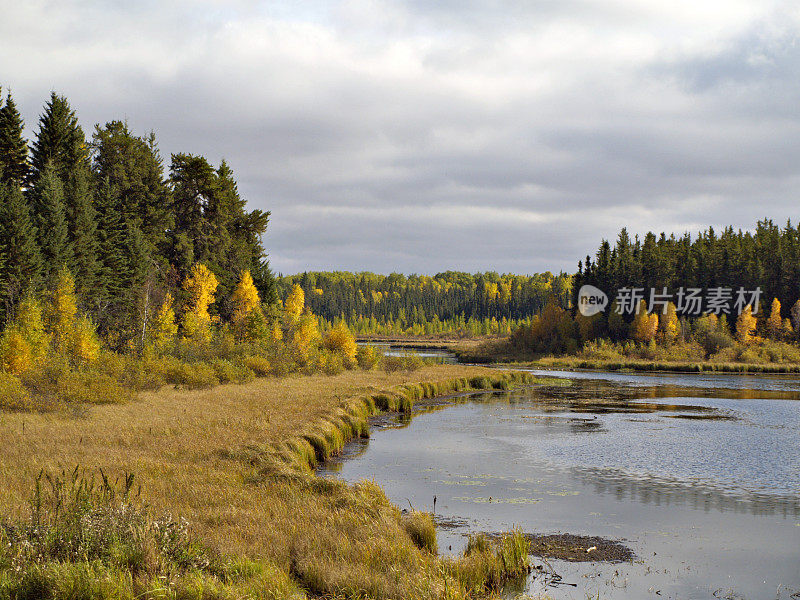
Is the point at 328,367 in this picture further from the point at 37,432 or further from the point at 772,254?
the point at 772,254

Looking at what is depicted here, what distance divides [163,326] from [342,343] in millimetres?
19868

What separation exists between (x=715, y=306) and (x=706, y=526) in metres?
119

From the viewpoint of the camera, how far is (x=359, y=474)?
2264cm

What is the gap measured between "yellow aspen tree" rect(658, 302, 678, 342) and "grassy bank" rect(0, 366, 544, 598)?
342 feet

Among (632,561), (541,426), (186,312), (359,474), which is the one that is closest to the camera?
(632,561)

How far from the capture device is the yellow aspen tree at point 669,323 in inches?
4601

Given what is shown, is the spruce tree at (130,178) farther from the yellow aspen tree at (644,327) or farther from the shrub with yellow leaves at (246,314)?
the yellow aspen tree at (644,327)

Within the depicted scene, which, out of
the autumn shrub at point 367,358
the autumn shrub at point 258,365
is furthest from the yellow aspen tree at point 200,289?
the autumn shrub at point 367,358

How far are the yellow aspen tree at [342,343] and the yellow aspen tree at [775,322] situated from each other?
8171 centimetres

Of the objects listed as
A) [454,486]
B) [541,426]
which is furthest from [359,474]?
[541,426]

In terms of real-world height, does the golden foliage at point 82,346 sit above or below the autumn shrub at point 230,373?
above

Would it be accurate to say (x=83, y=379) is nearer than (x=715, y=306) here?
Yes

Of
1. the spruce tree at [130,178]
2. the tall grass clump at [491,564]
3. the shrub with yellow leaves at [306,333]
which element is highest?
the spruce tree at [130,178]

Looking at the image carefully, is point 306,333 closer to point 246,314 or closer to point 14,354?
point 246,314
